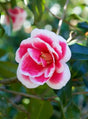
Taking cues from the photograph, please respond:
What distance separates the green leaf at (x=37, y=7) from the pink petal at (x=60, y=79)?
435 millimetres

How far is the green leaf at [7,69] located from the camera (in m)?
1.42

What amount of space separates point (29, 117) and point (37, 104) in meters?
0.07

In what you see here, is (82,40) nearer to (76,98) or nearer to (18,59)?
(18,59)

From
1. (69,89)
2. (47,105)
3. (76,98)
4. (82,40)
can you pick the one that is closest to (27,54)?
(69,89)

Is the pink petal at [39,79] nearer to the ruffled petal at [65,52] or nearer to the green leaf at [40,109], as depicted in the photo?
the ruffled petal at [65,52]

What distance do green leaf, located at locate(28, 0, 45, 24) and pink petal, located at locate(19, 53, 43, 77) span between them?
387mm

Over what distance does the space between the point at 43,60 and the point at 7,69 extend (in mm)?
577

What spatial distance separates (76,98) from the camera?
2000mm

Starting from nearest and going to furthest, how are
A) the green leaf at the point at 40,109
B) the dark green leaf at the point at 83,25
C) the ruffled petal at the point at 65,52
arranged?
the ruffled petal at the point at 65,52 → the dark green leaf at the point at 83,25 → the green leaf at the point at 40,109

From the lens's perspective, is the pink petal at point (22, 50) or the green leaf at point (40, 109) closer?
the pink petal at point (22, 50)

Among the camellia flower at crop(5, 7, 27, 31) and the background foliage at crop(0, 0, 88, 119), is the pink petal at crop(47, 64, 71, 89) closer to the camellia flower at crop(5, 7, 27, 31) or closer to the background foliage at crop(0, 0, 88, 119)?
the background foliage at crop(0, 0, 88, 119)

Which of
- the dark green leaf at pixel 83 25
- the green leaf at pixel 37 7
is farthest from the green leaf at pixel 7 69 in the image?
the dark green leaf at pixel 83 25

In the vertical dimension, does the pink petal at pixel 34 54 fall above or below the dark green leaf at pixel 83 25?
above

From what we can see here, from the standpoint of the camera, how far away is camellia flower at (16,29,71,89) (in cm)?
86
